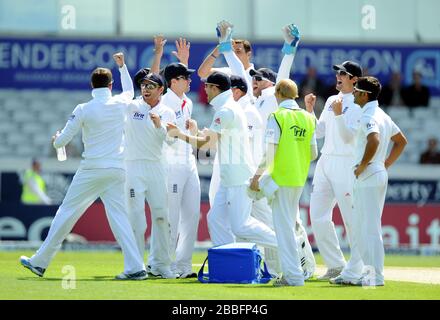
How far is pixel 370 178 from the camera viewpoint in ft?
41.5

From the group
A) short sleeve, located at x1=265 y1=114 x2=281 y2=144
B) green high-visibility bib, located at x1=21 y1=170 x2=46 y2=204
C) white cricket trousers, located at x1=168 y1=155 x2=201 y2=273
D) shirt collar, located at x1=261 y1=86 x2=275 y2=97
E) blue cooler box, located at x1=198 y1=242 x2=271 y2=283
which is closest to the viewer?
short sleeve, located at x1=265 y1=114 x2=281 y2=144

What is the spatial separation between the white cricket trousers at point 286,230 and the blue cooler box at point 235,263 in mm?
527

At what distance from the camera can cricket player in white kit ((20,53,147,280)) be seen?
43.3ft

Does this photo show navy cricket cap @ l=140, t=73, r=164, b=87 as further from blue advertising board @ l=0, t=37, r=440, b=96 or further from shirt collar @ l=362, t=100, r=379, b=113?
blue advertising board @ l=0, t=37, r=440, b=96

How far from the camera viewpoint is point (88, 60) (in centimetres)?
2680

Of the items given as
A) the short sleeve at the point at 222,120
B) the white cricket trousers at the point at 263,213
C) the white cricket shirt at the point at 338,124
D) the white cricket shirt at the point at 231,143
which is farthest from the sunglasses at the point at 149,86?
the white cricket shirt at the point at 338,124

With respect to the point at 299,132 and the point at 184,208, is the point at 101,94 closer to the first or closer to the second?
the point at 184,208

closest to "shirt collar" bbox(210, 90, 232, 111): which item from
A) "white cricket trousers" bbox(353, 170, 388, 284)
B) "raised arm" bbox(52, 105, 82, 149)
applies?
"raised arm" bbox(52, 105, 82, 149)

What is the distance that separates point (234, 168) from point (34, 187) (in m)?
10.4

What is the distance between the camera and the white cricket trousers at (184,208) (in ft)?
46.1

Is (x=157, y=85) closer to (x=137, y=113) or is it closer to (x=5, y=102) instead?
(x=137, y=113)

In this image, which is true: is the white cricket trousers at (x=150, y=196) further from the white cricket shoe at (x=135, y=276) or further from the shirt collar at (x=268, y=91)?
the shirt collar at (x=268, y=91)
